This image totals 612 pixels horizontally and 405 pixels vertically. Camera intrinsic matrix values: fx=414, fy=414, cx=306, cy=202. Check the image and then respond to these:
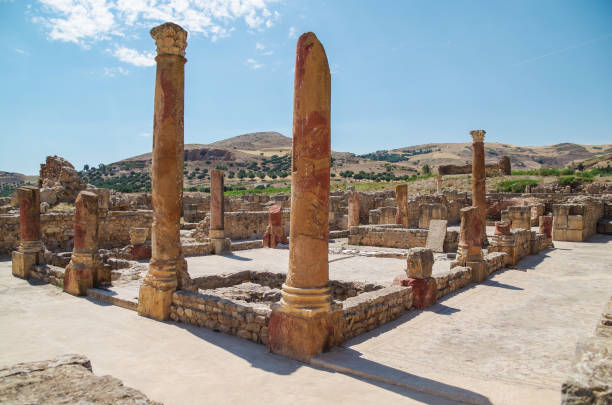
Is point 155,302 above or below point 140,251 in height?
below

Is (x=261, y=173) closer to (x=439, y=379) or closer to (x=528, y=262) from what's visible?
Result: (x=528, y=262)

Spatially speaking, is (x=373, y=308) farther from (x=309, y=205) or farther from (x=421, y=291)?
(x=309, y=205)

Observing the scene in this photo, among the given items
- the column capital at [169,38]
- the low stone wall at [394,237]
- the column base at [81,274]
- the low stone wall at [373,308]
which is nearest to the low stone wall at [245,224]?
the low stone wall at [394,237]

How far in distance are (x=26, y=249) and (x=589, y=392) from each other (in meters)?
12.1

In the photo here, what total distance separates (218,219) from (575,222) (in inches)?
629

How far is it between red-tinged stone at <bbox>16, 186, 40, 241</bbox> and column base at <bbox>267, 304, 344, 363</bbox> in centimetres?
836

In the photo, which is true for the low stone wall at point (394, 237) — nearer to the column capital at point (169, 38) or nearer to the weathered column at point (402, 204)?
the weathered column at point (402, 204)

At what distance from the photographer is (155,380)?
4.69 meters

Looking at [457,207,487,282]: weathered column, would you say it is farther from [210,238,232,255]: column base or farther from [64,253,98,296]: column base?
[64,253,98,296]: column base

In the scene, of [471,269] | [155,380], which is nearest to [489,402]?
[155,380]

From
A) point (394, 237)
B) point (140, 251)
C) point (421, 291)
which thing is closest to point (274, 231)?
point (394, 237)

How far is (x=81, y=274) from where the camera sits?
895cm

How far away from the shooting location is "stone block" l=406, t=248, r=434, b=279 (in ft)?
25.9

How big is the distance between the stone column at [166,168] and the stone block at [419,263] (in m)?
4.27
